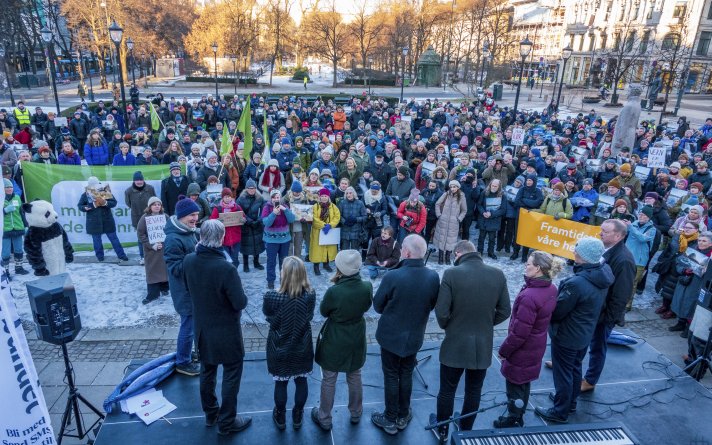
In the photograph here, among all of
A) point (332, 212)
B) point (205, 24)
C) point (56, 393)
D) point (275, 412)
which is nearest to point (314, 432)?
point (275, 412)

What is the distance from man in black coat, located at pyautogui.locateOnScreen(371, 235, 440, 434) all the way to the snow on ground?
2941 millimetres

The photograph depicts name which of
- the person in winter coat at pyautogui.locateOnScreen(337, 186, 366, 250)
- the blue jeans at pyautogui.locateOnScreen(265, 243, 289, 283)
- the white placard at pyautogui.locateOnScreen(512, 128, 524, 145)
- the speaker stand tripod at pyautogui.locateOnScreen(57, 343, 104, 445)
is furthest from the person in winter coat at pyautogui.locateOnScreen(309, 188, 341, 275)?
the white placard at pyautogui.locateOnScreen(512, 128, 524, 145)

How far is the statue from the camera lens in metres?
13.9

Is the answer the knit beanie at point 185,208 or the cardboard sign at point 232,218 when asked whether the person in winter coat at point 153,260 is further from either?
the knit beanie at point 185,208

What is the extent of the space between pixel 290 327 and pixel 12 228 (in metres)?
6.69

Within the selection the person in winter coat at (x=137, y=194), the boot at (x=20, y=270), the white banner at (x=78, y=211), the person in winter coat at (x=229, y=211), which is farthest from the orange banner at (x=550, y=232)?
the boot at (x=20, y=270)

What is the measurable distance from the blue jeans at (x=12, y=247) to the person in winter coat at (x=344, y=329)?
6.92 m

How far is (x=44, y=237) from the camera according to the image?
7.12 metres

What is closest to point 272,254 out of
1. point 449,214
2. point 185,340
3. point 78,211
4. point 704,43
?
point 185,340

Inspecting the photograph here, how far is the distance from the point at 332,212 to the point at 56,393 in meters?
4.81

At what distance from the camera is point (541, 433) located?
288 cm

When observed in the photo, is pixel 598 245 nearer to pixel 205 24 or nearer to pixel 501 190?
pixel 501 190

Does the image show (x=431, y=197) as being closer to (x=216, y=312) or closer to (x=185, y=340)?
(x=185, y=340)

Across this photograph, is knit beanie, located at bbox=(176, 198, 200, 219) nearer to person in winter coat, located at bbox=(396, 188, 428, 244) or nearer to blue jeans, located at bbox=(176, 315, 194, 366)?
blue jeans, located at bbox=(176, 315, 194, 366)
